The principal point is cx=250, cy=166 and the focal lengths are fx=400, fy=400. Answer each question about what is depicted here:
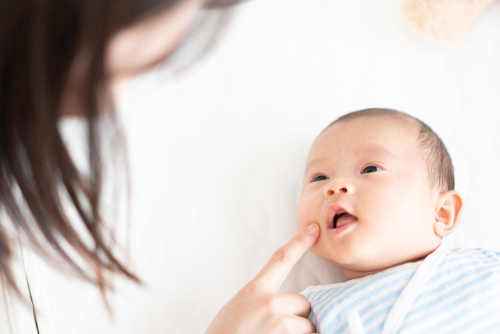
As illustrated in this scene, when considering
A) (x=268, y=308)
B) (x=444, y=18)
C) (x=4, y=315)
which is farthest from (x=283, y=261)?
(x=444, y=18)

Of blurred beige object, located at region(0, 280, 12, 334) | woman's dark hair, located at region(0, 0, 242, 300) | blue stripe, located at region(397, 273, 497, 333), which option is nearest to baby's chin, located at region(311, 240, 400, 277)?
blue stripe, located at region(397, 273, 497, 333)

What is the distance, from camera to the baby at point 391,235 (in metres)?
0.72

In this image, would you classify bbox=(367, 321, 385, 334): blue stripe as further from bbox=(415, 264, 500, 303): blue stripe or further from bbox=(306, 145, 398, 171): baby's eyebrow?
bbox=(306, 145, 398, 171): baby's eyebrow

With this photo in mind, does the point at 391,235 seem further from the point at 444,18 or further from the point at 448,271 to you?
the point at 444,18

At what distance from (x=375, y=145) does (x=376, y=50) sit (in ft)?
1.54

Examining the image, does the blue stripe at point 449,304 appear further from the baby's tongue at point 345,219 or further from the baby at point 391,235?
the baby's tongue at point 345,219

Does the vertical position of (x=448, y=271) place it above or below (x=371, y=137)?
below

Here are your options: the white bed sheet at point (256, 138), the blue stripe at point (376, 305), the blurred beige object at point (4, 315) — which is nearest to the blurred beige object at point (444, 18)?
the white bed sheet at point (256, 138)

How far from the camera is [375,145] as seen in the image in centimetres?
84

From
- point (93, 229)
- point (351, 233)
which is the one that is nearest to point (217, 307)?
point (351, 233)

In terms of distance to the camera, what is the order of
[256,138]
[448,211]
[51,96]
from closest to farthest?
[51,96] → [448,211] → [256,138]

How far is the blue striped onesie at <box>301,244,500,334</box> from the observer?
704 mm

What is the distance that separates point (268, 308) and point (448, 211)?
1.53 ft

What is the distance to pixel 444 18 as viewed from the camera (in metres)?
1.12
